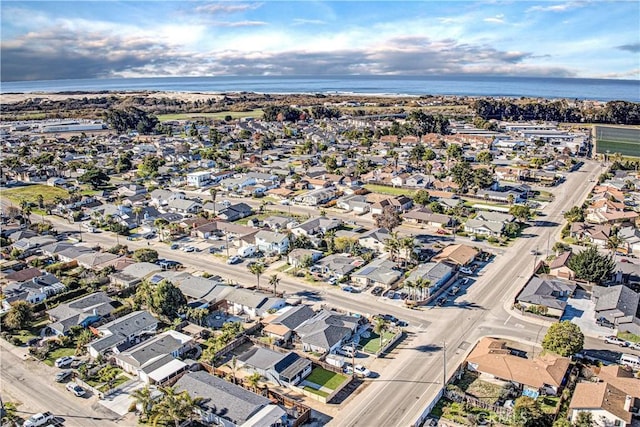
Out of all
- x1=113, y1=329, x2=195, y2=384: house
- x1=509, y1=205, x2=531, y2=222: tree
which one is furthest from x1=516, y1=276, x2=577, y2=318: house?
x1=113, y1=329, x2=195, y2=384: house

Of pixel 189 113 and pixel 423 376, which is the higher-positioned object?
pixel 189 113

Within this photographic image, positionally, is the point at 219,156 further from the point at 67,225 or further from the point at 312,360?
the point at 312,360

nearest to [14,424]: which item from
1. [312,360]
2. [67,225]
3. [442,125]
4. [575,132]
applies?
[312,360]

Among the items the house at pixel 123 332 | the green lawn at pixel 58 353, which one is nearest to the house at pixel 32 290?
the green lawn at pixel 58 353

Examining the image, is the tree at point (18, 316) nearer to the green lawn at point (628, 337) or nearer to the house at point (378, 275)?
the house at point (378, 275)

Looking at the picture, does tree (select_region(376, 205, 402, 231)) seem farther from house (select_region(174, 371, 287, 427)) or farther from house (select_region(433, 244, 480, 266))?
house (select_region(174, 371, 287, 427))
